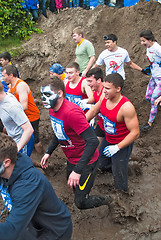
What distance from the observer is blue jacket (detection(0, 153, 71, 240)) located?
167 centimetres

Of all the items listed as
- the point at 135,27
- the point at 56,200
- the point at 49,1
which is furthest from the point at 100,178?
the point at 49,1

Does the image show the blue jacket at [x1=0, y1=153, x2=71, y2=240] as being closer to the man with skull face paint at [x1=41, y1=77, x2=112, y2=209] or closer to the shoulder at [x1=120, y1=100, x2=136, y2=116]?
the man with skull face paint at [x1=41, y1=77, x2=112, y2=209]

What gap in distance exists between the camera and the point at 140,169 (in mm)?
4684

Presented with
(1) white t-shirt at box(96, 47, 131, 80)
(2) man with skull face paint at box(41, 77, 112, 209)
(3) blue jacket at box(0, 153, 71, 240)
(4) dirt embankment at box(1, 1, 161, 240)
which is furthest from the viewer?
(1) white t-shirt at box(96, 47, 131, 80)

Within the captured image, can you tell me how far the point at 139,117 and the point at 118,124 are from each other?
3.46 metres

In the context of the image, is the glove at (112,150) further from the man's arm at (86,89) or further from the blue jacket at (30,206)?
the blue jacket at (30,206)

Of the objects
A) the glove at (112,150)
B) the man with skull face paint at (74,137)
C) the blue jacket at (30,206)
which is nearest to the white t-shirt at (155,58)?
the glove at (112,150)

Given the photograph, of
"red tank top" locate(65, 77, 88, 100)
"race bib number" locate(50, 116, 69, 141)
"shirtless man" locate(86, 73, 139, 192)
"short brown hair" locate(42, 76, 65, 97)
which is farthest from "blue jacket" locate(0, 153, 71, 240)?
"red tank top" locate(65, 77, 88, 100)

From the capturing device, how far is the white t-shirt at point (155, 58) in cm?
529

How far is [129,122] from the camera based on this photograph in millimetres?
3189

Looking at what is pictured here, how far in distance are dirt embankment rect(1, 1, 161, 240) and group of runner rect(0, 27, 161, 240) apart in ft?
1.25

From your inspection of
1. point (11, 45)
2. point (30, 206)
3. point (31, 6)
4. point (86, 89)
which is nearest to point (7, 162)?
point (30, 206)

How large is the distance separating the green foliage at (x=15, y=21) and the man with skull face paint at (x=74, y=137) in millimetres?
8866

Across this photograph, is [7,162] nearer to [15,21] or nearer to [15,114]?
[15,114]
